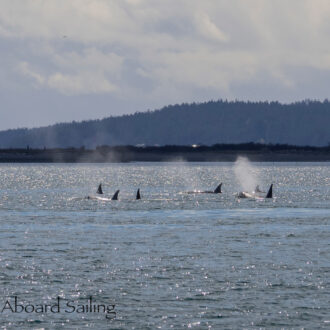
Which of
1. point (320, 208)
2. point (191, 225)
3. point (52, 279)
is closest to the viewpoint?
point (52, 279)

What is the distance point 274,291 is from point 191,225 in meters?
32.4

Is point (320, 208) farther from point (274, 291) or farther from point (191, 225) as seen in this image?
point (274, 291)

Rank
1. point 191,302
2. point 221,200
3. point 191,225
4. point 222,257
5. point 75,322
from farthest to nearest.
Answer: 1. point 221,200
2. point 191,225
3. point 222,257
4. point 191,302
5. point 75,322

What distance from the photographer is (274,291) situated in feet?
137

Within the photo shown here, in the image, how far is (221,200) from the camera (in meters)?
110

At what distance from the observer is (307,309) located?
38156 mm

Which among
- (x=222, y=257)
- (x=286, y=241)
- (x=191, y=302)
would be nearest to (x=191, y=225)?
(x=286, y=241)

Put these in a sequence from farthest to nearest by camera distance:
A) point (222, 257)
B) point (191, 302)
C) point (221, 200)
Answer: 1. point (221, 200)
2. point (222, 257)
3. point (191, 302)

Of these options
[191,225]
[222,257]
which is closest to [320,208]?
[191,225]

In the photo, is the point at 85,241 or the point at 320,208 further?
the point at 320,208

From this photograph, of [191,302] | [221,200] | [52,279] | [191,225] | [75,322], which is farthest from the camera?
[221,200]

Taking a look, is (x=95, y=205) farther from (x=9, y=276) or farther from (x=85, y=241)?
(x=9, y=276)

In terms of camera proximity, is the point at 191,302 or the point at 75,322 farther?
the point at 191,302

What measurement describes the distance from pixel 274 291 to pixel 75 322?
384 inches
